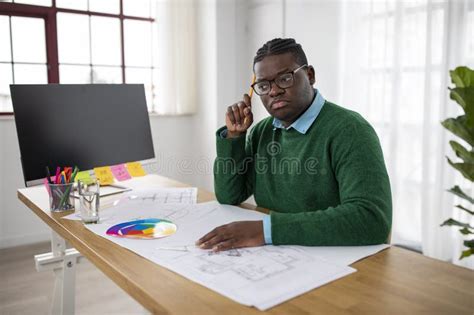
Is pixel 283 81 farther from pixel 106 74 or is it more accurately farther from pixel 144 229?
pixel 106 74

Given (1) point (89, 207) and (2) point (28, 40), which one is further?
(2) point (28, 40)

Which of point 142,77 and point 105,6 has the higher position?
point 105,6

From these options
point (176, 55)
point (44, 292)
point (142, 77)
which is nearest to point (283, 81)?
point (44, 292)

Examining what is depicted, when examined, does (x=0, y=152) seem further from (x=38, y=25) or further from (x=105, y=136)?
(x=105, y=136)

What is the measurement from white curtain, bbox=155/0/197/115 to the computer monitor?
2.02 m

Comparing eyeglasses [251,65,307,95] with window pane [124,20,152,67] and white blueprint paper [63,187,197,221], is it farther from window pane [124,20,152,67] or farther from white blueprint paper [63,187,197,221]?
window pane [124,20,152,67]

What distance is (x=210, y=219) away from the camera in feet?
4.25

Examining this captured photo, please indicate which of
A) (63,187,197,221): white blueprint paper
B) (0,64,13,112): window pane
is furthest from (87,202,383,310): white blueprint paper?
(0,64,13,112): window pane

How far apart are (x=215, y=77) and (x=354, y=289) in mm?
3231

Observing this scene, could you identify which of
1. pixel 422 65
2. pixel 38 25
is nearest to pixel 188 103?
pixel 38 25

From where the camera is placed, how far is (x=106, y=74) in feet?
12.2

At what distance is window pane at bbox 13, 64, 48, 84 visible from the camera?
11.0 ft

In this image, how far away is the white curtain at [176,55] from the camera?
3791mm

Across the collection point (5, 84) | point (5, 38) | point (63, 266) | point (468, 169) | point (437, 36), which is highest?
point (5, 38)
